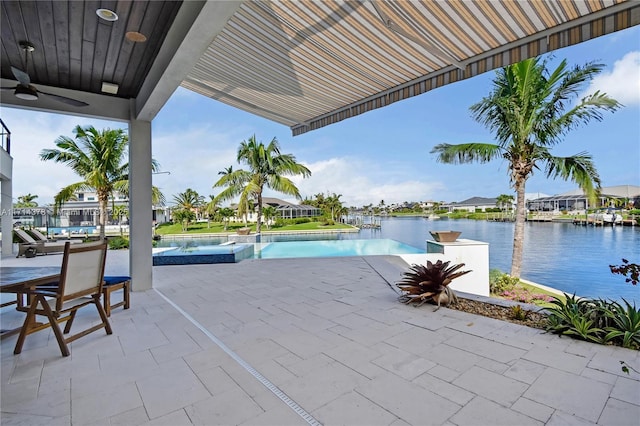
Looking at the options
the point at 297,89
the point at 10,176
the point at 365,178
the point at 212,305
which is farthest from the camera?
the point at 365,178

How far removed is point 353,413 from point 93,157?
14.1m

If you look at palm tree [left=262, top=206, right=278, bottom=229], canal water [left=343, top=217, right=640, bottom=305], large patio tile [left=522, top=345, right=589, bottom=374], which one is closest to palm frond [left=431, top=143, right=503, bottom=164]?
canal water [left=343, top=217, right=640, bottom=305]

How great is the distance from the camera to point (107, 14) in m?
2.79

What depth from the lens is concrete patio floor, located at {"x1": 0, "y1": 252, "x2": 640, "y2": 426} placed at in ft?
6.07

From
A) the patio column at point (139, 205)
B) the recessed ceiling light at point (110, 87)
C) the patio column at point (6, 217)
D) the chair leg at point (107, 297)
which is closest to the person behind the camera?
the chair leg at point (107, 297)

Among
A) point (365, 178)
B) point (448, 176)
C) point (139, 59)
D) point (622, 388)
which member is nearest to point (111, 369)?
point (139, 59)

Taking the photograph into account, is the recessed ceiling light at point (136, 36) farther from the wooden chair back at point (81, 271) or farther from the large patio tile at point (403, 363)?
the large patio tile at point (403, 363)

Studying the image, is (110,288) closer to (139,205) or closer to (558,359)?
(139,205)

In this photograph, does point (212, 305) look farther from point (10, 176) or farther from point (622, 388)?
point (10, 176)

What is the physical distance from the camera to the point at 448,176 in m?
34.8

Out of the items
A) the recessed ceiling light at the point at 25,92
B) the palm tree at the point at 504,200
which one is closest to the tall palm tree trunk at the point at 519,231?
→ the recessed ceiling light at the point at 25,92

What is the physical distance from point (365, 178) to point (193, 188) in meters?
21.0

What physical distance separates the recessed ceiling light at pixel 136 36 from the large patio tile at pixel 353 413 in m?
3.72

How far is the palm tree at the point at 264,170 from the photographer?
15.0 metres
